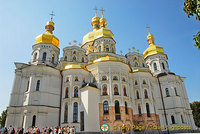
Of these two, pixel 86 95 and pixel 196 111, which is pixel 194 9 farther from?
pixel 196 111

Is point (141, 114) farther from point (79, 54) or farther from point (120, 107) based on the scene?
point (79, 54)

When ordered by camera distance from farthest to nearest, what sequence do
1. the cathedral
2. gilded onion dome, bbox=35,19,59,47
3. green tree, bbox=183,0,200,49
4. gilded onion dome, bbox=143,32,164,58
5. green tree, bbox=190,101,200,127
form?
green tree, bbox=190,101,200,127 → gilded onion dome, bbox=143,32,164,58 → gilded onion dome, bbox=35,19,59,47 → the cathedral → green tree, bbox=183,0,200,49

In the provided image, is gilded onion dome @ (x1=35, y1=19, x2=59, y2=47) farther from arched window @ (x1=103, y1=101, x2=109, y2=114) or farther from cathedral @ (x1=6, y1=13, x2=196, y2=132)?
arched window @ (x1=103, y1=101, x2=109, y2=114)

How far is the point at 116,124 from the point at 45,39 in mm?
18408

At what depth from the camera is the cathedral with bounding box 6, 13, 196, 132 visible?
1995cm

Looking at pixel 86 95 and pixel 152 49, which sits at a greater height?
pixel 152 49

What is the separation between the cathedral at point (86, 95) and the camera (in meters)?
20.0

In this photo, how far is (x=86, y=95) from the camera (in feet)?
66.5

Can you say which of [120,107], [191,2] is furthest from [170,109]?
[191,2]

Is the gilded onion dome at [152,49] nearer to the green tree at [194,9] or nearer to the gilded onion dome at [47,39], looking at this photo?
the gilded onion dome at [47,39]

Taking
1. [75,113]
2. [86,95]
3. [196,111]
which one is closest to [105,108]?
[86,95]

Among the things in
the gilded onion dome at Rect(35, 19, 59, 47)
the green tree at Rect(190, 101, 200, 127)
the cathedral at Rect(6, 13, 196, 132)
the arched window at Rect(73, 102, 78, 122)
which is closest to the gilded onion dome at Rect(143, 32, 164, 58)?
the cathedral at Rect(6, 13, 196, 132)

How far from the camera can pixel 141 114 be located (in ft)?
75.6

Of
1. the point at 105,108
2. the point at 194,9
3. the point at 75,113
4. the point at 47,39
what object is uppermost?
the point at 47,39
